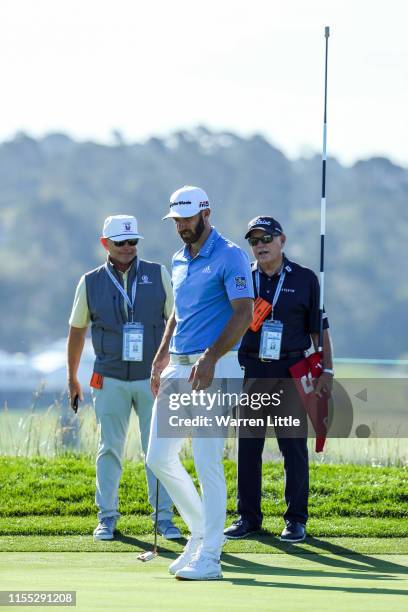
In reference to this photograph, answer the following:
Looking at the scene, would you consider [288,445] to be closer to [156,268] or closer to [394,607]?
[156,268]

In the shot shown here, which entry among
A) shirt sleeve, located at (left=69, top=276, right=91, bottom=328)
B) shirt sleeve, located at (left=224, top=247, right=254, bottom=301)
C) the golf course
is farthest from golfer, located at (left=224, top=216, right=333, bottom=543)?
shirt sleeve, located at (left=224, top=247, right=254, bottom=301)

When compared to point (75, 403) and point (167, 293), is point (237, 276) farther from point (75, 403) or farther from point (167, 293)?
point (75, 403)

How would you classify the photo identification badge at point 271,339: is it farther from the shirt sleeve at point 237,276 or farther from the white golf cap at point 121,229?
the shirt sleeve at point 237,276

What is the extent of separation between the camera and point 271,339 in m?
8.83

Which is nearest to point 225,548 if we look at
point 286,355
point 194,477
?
point 286,355

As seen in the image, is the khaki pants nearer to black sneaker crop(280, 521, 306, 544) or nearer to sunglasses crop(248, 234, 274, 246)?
black sneaker crop(280, 521, 306, 544)

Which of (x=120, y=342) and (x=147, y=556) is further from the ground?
(x=120, y=342)

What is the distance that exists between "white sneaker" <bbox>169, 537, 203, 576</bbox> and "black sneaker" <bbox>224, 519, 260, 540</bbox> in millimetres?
1796

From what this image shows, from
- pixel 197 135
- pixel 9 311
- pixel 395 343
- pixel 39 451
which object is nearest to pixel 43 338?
pixel 9 311

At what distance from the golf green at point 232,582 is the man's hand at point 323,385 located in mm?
1133

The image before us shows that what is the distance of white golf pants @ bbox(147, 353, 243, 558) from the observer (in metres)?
7.04

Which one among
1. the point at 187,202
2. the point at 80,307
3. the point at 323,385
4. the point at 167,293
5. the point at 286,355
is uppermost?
the point at 187,202

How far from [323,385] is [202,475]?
2067mm

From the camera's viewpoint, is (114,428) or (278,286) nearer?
(278,286)
